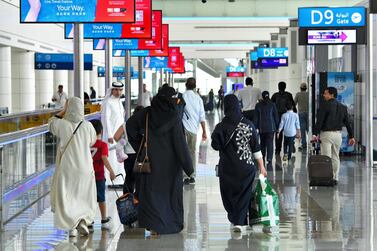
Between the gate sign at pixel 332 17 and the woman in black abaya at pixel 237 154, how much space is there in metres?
10.4

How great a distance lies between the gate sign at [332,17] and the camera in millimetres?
19750

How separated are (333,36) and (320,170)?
5.93 m

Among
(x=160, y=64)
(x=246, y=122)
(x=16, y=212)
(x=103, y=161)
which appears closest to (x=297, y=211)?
(x=246, y=122)

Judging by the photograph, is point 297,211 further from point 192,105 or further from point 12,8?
point 12,8

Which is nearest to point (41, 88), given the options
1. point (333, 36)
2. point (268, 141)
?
point (333, 36)

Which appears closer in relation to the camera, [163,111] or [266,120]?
[163,111]

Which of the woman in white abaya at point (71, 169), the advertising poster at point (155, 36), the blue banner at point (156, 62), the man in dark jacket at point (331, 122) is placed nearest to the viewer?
the woman in white abaya at point (71, 169)

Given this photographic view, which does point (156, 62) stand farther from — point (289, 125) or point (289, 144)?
point (289, 125)

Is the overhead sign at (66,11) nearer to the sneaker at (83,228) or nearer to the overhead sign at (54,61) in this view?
the sneaker at (83,228)

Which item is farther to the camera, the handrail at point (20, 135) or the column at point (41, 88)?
the column at point (41, 88)

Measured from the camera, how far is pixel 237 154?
10.0 m

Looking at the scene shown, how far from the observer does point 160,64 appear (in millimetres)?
44719

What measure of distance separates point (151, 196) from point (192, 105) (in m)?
5.85

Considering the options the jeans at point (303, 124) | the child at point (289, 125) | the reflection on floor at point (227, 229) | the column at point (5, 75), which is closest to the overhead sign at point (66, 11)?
the reflection on floor at point (227, 229)
